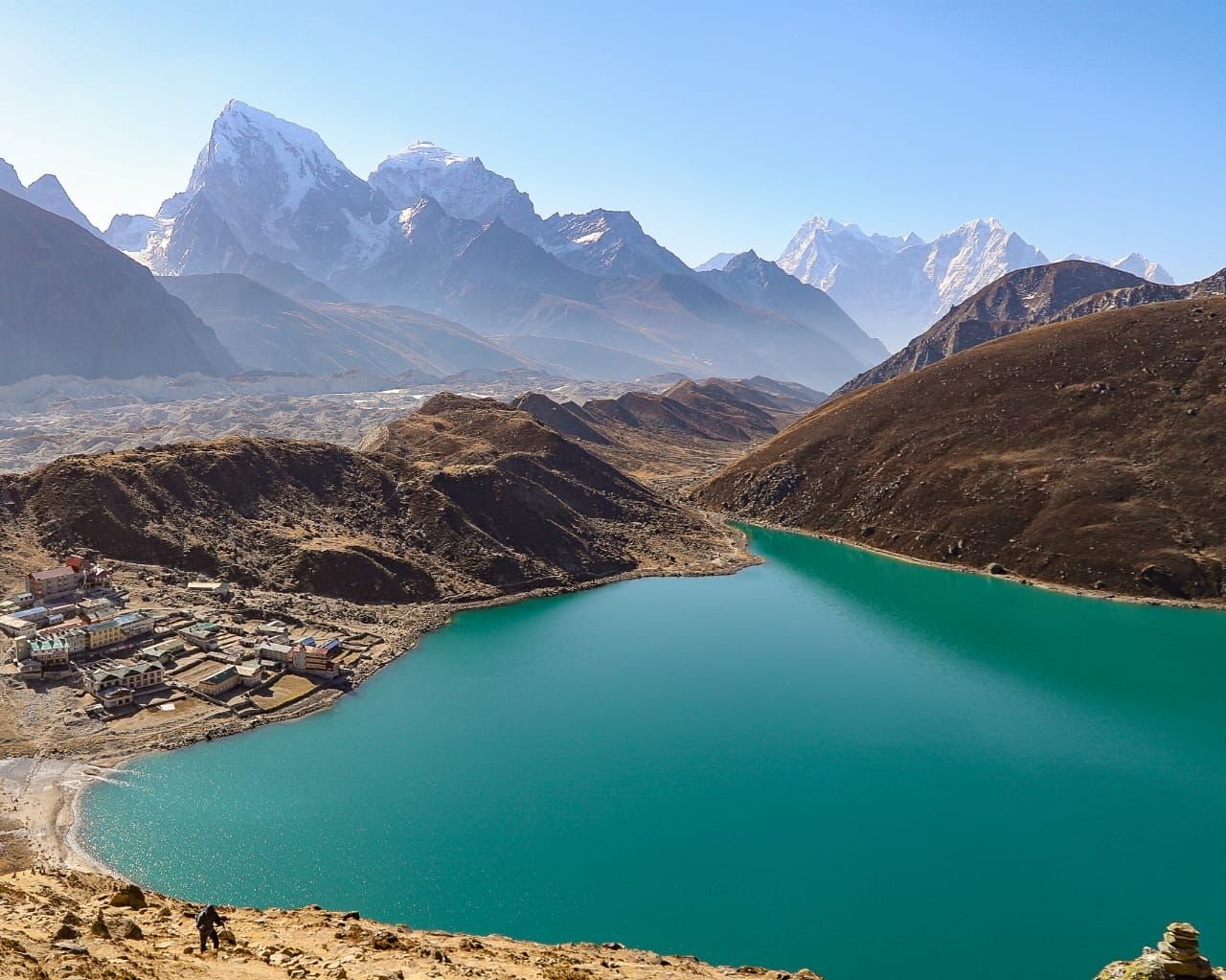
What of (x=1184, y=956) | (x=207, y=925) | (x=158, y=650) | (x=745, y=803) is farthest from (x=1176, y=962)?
(x=158, y=650)

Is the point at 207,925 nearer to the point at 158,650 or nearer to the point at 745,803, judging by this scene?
the point at 745,803

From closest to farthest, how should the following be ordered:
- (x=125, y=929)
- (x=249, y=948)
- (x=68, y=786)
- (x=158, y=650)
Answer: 1. (x=125, y=929)
2. (x=249, y=948)
3. (x=68, y=786)
4. (x=158, y=650)

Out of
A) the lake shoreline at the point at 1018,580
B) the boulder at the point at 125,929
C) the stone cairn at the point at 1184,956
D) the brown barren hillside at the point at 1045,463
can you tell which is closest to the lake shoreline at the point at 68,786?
the boulder at the point at 125,929

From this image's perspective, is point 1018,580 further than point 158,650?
Yes

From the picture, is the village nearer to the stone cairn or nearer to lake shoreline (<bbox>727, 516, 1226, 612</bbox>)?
the stone cairn

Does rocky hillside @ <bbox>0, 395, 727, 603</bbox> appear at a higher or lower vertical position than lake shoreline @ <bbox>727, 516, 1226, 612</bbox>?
lower

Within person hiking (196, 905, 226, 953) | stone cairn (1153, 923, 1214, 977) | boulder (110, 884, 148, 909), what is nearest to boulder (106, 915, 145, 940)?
person hiking (196, 905, 226, 953)
